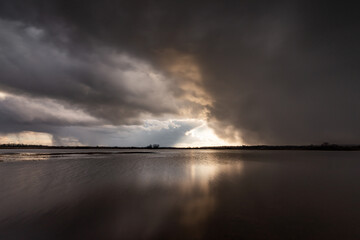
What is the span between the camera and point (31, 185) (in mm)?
18938

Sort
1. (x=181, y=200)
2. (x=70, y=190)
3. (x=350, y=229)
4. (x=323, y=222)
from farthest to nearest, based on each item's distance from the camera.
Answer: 1. (x=70, y=190)
2. (x=181, y=200)
3. (x=323, y=222)
4. (x=350, y=229)

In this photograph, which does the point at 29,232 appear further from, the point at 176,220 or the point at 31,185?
the point at 31,185

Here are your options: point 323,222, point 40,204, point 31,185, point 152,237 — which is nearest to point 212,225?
point 152,237

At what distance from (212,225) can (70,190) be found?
1461 cm

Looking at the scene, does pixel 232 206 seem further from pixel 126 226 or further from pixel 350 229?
pixel 126 226

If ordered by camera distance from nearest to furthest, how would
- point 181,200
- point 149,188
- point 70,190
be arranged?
1. point 181,200
2. point 70,190
3. point 149,188

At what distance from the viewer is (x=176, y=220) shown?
34.4ft

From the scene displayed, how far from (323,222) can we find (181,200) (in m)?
9.49

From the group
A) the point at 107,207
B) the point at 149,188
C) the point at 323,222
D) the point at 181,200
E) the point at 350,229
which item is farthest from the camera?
the point at 149,188

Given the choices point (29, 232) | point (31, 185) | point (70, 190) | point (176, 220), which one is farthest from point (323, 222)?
point (31, 185)

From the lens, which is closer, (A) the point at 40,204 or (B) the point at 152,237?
(B) the point at 152,237

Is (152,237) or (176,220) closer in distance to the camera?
(152,237)

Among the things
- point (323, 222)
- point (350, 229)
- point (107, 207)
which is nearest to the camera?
point (350, 229)

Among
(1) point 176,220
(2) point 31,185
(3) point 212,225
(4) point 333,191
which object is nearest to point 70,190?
(2) point 31,185
